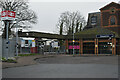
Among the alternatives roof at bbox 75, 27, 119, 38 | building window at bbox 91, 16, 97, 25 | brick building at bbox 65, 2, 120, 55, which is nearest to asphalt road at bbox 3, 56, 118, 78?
brick building at bbox 65, 2, 120, 55

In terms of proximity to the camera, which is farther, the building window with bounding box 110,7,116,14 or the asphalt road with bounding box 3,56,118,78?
the building window with bounding box 110,7,116,14

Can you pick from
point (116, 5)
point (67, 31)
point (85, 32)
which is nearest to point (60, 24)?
point (67, 31)

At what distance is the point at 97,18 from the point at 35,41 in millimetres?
31698

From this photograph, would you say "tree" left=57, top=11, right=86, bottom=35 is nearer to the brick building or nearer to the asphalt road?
the brick building

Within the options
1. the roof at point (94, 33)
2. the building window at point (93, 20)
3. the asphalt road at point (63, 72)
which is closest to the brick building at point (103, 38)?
the roof at point (94, 33)

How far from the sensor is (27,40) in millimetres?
41406

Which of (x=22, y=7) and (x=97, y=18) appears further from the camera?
(x=97, y=18)

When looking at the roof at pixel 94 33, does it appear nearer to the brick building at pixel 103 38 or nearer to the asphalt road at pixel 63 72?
the brick building at pixel 103 38

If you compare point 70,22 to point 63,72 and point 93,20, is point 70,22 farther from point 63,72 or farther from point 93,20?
point 63,72

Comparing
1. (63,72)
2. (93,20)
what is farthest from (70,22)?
(63,72)

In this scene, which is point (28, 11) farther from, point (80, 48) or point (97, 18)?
point (97, 18)

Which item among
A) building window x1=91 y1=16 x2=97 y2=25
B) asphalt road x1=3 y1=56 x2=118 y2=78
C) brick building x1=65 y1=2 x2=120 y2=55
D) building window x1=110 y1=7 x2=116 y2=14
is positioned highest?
building window x1=110 y1=7 x2=116 y2=14

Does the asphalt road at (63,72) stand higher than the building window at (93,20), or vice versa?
the building window at (93,20)

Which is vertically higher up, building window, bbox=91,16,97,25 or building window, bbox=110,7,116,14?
building window, bbox=110,7,116,14
